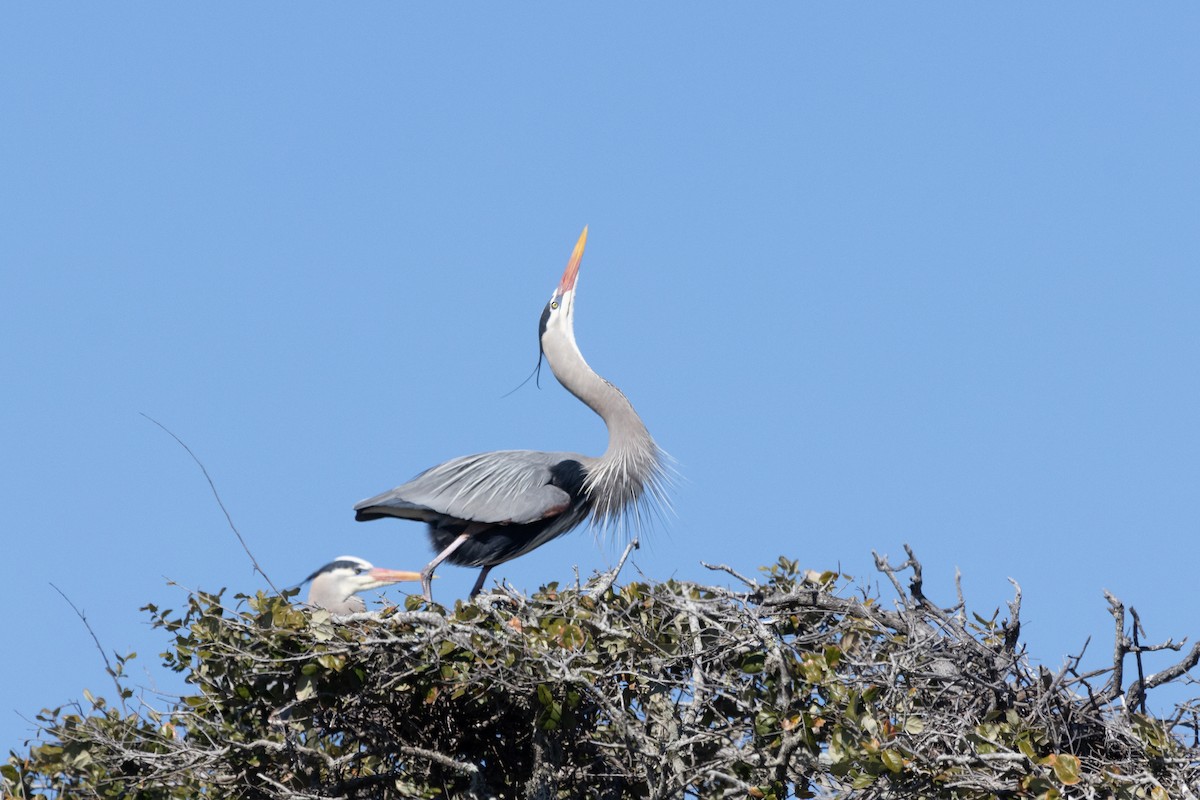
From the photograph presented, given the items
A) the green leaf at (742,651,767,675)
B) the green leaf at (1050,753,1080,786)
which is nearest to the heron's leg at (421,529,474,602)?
the green leaf at (742,651,767,675)

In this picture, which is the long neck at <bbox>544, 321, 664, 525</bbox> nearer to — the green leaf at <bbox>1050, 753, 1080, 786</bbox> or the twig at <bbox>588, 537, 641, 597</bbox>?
the twig at <bbox>588, 537, 641, 597</bbox>

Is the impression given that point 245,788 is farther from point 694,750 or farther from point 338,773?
point 694,750

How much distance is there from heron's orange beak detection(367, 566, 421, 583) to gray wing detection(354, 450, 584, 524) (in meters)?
0.36

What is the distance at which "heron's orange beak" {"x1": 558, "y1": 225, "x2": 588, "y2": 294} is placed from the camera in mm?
10852

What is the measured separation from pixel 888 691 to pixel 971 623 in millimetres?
605

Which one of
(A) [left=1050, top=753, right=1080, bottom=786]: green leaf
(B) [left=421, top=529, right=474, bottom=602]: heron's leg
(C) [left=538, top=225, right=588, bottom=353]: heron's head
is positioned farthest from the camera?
(C) [left=538, top=225, right=588, bottom=353]: heron's head

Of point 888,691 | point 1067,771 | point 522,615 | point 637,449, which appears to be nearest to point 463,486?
Result: point 637,449

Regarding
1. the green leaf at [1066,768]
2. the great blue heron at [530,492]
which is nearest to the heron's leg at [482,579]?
the great blue heron at [530,492]

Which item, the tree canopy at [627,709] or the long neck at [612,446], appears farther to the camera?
the long neck at [612,446]

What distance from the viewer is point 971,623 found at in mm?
6227

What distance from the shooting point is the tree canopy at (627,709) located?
570cm

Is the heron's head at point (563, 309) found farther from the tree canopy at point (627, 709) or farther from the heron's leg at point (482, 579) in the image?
the tree canopy at point (627, 709)

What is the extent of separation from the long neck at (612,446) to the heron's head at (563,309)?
0.14 feet

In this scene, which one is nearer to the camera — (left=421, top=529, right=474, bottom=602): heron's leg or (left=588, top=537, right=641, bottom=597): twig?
(left=588, top=537, right=641, bottom=597): twig
